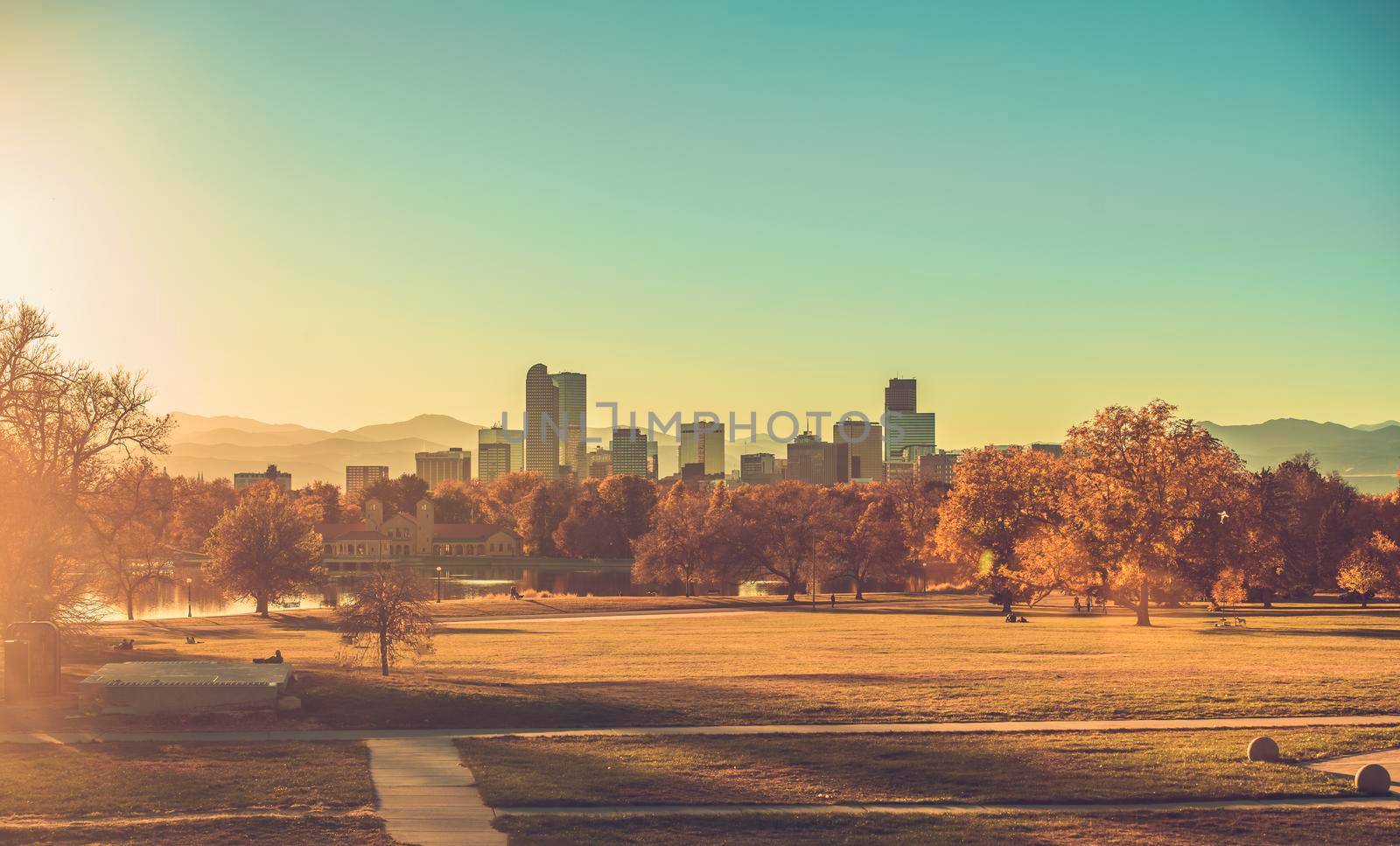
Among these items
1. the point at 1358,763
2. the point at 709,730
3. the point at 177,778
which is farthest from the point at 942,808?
the point at 177,778

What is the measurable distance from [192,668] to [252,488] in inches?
2467

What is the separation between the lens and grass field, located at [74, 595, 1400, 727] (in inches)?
866

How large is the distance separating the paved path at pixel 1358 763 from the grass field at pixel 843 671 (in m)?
4.06

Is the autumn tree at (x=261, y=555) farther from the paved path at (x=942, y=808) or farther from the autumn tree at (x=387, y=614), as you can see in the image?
the paved path at (x=942, y=808)

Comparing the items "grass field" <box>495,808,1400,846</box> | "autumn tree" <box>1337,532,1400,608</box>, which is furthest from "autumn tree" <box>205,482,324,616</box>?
"autumn tree" <box>1337,532,1400,608</box>

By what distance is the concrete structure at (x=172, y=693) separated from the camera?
68.3 ft

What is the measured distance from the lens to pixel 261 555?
237ft

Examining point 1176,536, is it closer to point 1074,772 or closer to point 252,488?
point 1074,772

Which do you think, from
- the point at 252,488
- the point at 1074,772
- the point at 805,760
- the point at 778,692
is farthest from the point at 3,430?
the point at 252,488

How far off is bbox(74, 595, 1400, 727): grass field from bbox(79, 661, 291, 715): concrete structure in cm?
102

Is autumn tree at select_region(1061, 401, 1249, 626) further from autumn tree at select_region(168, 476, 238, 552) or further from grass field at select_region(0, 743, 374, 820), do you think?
autumn tree at select_region(168, 476, 238, 552)

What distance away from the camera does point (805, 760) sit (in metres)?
17.6

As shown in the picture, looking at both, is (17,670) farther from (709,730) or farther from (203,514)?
(203,514)

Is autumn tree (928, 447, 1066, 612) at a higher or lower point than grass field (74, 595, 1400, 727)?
higher
